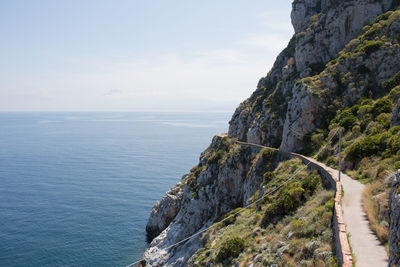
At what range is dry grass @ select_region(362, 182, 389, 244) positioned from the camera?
12.2 m

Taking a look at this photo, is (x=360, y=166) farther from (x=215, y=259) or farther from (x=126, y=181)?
(x=126, y=181)

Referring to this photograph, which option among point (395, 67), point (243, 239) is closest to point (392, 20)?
point (395, 67)

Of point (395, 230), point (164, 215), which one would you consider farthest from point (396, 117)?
point (164, 215)

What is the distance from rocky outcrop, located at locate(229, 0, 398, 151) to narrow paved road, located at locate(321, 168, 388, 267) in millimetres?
22564

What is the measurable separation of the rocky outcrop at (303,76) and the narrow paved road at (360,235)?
74.0 feet

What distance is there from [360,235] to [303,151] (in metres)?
25.9

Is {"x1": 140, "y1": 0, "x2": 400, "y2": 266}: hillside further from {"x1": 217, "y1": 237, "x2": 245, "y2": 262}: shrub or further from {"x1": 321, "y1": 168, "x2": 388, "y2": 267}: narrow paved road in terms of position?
{"x1": 321, "y1": 168, "x2": 388, "y2": 267}: narrow paved road

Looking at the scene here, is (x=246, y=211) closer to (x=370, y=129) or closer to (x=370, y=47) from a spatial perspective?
(x=370, y=129)

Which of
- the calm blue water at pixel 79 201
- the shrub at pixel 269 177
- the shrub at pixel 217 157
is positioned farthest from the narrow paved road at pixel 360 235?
the calm blue water at pixel 79 201

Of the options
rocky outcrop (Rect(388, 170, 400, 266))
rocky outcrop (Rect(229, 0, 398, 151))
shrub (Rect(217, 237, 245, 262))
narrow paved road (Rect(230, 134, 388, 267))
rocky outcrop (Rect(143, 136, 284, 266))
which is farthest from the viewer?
rocky outcrop (Rect(229, 0, 398, 151))

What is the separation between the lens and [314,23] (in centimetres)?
5200

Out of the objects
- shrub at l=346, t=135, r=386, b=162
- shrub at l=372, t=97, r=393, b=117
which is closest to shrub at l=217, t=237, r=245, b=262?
shrub at l=346, t=135, r=386, b=162

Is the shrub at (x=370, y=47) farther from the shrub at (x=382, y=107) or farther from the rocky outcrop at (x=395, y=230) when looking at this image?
the rocky outcrop at (x=395, y=230)

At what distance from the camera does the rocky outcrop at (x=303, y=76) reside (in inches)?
1582
